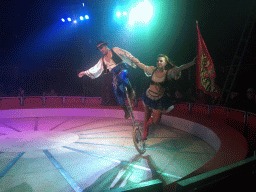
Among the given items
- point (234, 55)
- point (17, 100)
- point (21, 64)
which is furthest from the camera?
point (21, 64)

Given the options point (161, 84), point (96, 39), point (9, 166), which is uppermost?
point (96, 39)

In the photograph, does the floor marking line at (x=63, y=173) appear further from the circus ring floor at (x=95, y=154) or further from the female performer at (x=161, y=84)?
the female performer at (x=161, y=84)

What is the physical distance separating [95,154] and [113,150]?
0.52 m

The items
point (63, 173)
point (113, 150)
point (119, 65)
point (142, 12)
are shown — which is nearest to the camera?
point (63, 173)

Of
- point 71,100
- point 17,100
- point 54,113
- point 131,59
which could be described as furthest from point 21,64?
point 131,59

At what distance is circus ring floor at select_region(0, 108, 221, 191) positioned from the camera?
157 inches

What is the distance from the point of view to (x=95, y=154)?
540 cm

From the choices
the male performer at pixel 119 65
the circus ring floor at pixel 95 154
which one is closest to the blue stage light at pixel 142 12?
the circus ring floor at pixel 95 154

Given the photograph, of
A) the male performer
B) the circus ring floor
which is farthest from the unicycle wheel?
the male performer

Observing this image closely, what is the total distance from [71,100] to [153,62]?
5.17 metres

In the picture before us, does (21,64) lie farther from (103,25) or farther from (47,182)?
(47,182)

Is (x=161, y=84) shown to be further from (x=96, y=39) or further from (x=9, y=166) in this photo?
(x=96, y=39)

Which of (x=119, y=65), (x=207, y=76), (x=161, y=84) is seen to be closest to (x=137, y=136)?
(x=161, y=84)

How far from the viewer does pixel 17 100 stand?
39.3 ft
